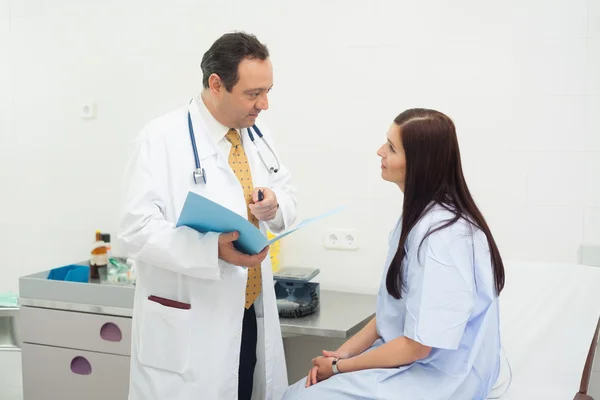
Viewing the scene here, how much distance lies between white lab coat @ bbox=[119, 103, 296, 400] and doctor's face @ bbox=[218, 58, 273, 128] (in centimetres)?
11

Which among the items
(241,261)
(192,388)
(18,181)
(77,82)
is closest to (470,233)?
(241,261)

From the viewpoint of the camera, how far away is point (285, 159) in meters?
2.80

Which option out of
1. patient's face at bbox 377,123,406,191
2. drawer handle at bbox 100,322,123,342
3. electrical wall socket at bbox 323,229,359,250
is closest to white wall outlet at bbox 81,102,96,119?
drawer handle at bbox 100,322,123,342

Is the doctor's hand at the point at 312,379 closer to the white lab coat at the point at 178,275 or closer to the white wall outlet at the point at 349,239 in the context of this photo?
the white lab coat at the point at 178,275

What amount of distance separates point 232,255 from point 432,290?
0.54 metres

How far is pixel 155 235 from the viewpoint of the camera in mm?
1709

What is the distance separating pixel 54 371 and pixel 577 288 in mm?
2006

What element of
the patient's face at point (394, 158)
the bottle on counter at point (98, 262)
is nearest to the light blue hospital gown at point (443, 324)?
the patient's face at point (394, 158)

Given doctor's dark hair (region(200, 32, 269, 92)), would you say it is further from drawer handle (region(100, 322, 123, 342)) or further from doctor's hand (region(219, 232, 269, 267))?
drawer handle (region(100, 322, 123, 342))

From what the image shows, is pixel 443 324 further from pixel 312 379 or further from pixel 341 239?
pixel 341 239

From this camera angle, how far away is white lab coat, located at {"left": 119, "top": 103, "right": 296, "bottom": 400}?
172cm

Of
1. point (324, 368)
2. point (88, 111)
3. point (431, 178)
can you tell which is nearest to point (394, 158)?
point (431, 178)

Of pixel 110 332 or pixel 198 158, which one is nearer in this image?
pixel 198 158

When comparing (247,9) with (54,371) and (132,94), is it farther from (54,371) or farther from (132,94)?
(54,371)
